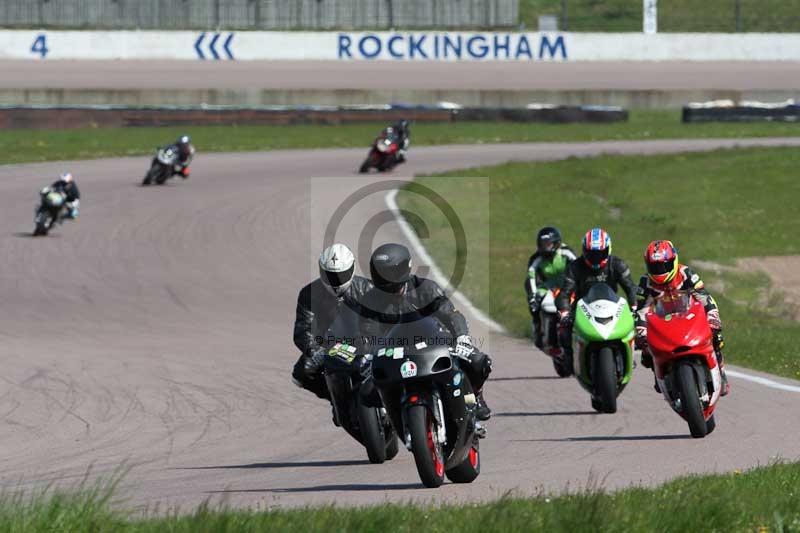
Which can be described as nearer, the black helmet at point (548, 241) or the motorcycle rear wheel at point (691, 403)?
the motorcycle rear wheel at point (691, 403)

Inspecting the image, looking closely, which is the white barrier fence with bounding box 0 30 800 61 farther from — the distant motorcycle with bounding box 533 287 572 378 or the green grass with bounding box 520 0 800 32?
the distant motorcycle with bounding box 533 287 572 378

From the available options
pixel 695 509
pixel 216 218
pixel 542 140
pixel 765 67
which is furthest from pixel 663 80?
pixel 695 509

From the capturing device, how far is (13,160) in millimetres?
35562

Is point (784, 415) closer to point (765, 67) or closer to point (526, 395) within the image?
point (526, 395)

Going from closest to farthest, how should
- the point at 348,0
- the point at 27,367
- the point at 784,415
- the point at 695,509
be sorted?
the point at 695,509 → the point at 784,415 → the point at 27,367 → the point at 348,0

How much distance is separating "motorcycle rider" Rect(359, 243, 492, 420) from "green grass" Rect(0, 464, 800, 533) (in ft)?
4.01

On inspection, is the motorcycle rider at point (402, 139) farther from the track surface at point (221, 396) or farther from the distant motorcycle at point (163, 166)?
the track surface at point (221, 396)

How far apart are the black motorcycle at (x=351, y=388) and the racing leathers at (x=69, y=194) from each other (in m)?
17.1

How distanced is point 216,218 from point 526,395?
603 inches

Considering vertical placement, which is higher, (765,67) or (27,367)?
(765,67)

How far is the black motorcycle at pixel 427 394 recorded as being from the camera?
27.3 feet

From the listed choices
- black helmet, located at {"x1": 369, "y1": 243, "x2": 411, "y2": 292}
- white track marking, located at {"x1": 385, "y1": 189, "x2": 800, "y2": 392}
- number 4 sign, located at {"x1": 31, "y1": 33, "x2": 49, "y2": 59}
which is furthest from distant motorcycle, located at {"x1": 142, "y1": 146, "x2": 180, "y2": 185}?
black helmet, located at {"x1": 369, "y1": 243, "x2": 411, "y2": 292}

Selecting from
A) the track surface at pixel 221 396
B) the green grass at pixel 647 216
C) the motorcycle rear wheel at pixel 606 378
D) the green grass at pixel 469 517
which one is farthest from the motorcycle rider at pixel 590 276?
the green grass at pixel 469 517

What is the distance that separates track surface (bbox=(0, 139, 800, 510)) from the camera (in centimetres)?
936
